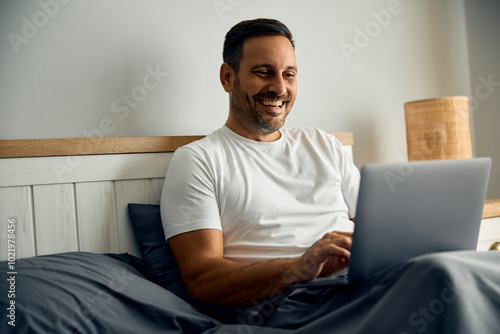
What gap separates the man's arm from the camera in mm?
873

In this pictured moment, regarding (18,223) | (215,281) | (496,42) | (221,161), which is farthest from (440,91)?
(18,223)

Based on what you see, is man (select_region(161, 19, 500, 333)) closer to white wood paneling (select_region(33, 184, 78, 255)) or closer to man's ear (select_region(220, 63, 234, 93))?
man's ear (select_region(220, 63, 234, 93))

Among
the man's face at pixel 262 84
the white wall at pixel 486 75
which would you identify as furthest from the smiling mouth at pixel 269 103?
the white wall at pixel 486 75

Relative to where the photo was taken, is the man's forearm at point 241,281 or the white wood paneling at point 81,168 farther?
the white wood paneling at point 81,168

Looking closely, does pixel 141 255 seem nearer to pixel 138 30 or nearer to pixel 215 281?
pixel 215 281

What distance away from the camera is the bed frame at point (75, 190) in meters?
1.14

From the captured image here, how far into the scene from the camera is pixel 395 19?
204cm

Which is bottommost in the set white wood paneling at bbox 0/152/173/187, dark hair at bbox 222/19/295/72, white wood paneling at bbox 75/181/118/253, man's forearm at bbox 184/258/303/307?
man's forearm at bbox 184/258/303/307

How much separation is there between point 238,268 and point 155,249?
27 centimetres

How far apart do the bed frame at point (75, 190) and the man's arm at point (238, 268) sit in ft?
0.79

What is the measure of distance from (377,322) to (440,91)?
1.76 meters

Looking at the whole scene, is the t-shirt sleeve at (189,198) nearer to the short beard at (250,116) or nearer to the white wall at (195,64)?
the short beard at (250,116)

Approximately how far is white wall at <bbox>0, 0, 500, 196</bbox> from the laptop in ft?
2.93

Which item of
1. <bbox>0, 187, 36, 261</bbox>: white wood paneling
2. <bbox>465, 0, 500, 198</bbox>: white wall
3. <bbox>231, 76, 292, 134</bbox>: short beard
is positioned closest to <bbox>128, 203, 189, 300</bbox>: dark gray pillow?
<bbox>0, 187, 36, 261</bbox>: white wood paneling
